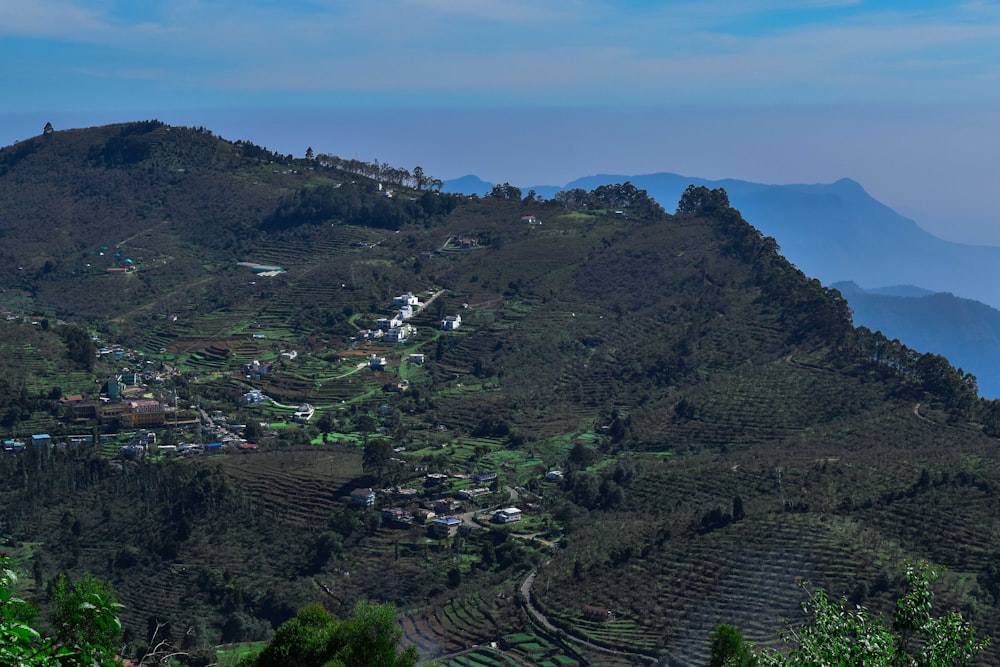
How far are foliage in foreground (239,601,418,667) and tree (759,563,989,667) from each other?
7214 millimetres

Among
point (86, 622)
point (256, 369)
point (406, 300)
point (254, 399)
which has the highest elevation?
point (406, 300)

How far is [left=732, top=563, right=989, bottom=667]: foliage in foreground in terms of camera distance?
7973 mm

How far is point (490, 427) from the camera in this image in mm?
39125

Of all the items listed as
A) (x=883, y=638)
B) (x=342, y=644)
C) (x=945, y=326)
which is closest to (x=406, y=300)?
(x=342, y=644)

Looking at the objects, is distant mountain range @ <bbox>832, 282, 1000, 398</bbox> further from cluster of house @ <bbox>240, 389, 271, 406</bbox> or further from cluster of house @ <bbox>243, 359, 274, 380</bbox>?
cluster of house @ <bbox>240, 389, 271, 406</bbox>

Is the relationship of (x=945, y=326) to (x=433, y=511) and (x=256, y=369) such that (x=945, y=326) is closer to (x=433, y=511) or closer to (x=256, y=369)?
(x=256, y=369)

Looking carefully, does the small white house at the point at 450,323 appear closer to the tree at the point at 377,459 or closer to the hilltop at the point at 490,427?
the hilltop at the point at 490,427

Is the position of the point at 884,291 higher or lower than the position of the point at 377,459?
higher

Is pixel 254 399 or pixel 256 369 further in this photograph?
pixel 256 369

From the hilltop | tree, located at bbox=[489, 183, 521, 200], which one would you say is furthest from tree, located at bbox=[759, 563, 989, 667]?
tree, located at bbox=[489, 183, 521, 200]

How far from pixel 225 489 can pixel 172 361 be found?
1841cm

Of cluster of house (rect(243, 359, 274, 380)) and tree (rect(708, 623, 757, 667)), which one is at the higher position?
cluster of house (rect(243, 359, 274, 380))

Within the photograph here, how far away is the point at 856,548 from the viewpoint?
949 inches

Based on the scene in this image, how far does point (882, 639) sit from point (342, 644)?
8695 millimetres
